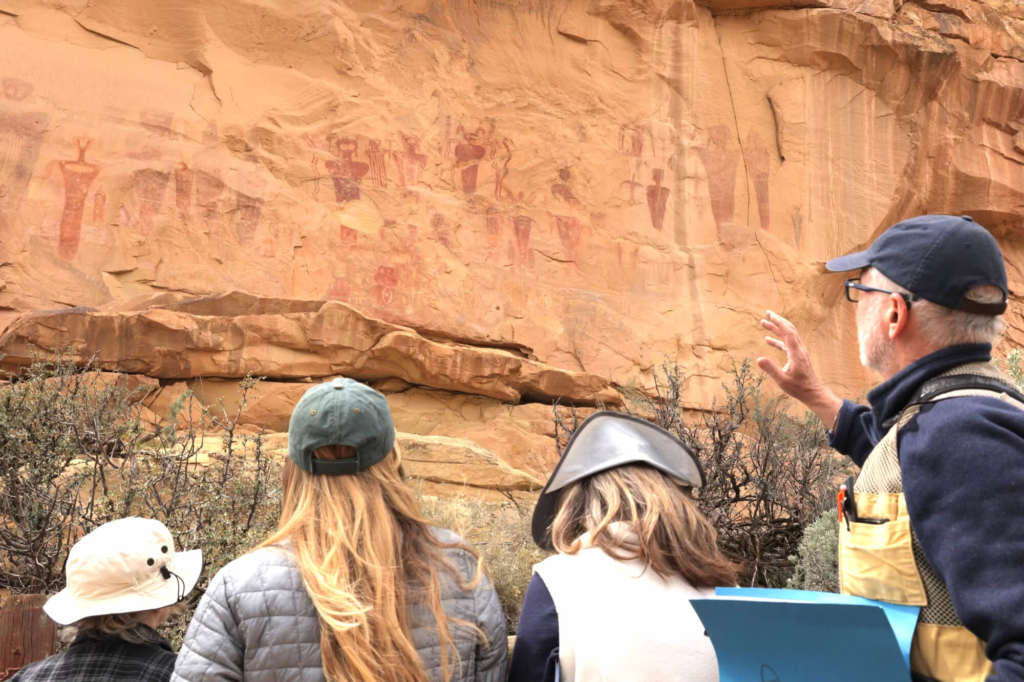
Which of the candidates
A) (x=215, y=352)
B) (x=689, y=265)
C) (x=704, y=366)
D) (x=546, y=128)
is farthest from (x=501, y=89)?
(x=215, y=352)

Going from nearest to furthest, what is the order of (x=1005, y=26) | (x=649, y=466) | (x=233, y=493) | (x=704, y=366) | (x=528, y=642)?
(x=528, y=642) → (x=649, y=466) → (x=233, y=493) → (x=704, y=366) → (x=1005, y=26)

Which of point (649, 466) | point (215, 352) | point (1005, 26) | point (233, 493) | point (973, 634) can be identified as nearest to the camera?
point (973, 634)

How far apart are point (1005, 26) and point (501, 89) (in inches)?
390

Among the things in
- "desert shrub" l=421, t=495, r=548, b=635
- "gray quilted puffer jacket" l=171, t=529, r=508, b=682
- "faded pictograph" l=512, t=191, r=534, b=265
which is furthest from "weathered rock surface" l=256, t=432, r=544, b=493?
"gray quilted puffer jacket" l=171, t=529, r=508, b=682

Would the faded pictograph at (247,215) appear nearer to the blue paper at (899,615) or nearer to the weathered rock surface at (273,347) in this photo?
the weathered rock surface at (273,347)

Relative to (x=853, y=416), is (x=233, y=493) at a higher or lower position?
lower

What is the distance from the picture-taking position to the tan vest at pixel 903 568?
1.46m

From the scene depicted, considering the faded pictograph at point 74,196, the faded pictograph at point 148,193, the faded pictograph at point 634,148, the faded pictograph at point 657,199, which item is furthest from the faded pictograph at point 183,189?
the faded pictograph at point 657,199

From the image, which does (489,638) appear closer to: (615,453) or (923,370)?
(615,453)

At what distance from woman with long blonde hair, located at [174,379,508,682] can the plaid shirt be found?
1.74ft

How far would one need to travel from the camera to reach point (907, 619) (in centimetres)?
151

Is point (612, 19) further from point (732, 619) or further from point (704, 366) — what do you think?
point (732, 619)

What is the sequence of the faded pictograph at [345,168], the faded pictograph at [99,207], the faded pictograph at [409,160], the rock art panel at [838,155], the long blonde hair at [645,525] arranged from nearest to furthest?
the long blonde hair at [645,525]
the faded pictograph at [99,207]
the faded pictograph at [345,168]
the faded pictograph at [409,160]
the rock art panel at [838,155]

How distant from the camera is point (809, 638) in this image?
4.90ft
